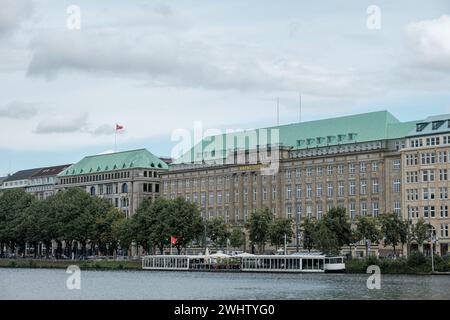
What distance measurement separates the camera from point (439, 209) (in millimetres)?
152625

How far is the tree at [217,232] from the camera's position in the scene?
559ft

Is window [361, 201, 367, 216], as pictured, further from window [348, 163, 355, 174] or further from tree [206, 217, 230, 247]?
tree [206, 217, 230, 247]

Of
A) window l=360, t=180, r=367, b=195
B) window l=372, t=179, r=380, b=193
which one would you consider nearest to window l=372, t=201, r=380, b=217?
window l=372, t=179, r=380, b=193

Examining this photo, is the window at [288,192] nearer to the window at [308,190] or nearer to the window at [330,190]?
the window at [308,190]

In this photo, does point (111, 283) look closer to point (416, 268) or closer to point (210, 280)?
point (210, 280)

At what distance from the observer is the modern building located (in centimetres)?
15188

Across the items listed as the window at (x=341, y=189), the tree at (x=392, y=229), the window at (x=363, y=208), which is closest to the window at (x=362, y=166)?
the window at (x=341, y=189)

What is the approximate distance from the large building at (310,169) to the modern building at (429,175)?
1047 mm

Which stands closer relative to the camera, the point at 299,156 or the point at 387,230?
the point at 387,230

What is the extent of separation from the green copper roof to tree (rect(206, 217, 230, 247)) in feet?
68.1

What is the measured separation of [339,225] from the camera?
14325 centimetres

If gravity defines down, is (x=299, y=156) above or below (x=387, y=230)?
above
